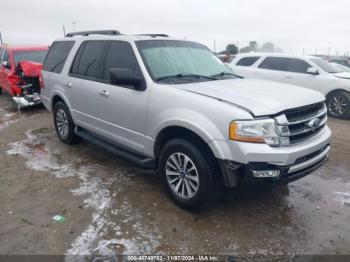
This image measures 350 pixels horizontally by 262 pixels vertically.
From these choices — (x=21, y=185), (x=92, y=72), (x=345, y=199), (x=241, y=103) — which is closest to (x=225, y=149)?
(x=241, y=103)

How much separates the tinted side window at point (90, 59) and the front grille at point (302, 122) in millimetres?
2693

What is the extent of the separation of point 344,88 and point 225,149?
6.64 metres

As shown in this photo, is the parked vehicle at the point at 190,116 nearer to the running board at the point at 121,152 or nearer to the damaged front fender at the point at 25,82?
the running board at the point at 121,152

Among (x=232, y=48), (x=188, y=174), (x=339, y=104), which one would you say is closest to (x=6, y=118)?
(x=188, y=174)

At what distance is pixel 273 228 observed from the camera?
3.16m

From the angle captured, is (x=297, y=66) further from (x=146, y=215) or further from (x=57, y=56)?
(x=146, y=215)

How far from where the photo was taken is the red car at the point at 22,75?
27.8 ft

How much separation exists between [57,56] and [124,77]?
9.09 ft

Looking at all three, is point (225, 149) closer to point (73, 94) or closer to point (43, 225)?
point (43, 225)

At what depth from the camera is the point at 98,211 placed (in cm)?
346

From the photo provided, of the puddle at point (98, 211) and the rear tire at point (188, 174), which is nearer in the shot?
the puddle at point (98, 211)

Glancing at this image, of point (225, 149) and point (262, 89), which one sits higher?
point (262, 89)

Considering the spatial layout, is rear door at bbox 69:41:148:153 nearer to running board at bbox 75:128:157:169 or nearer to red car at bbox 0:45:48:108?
running board at bbox 75:128:157:169

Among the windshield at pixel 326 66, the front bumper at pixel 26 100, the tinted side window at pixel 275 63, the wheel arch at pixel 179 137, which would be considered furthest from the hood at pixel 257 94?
the front bumper at pixel 26 100
